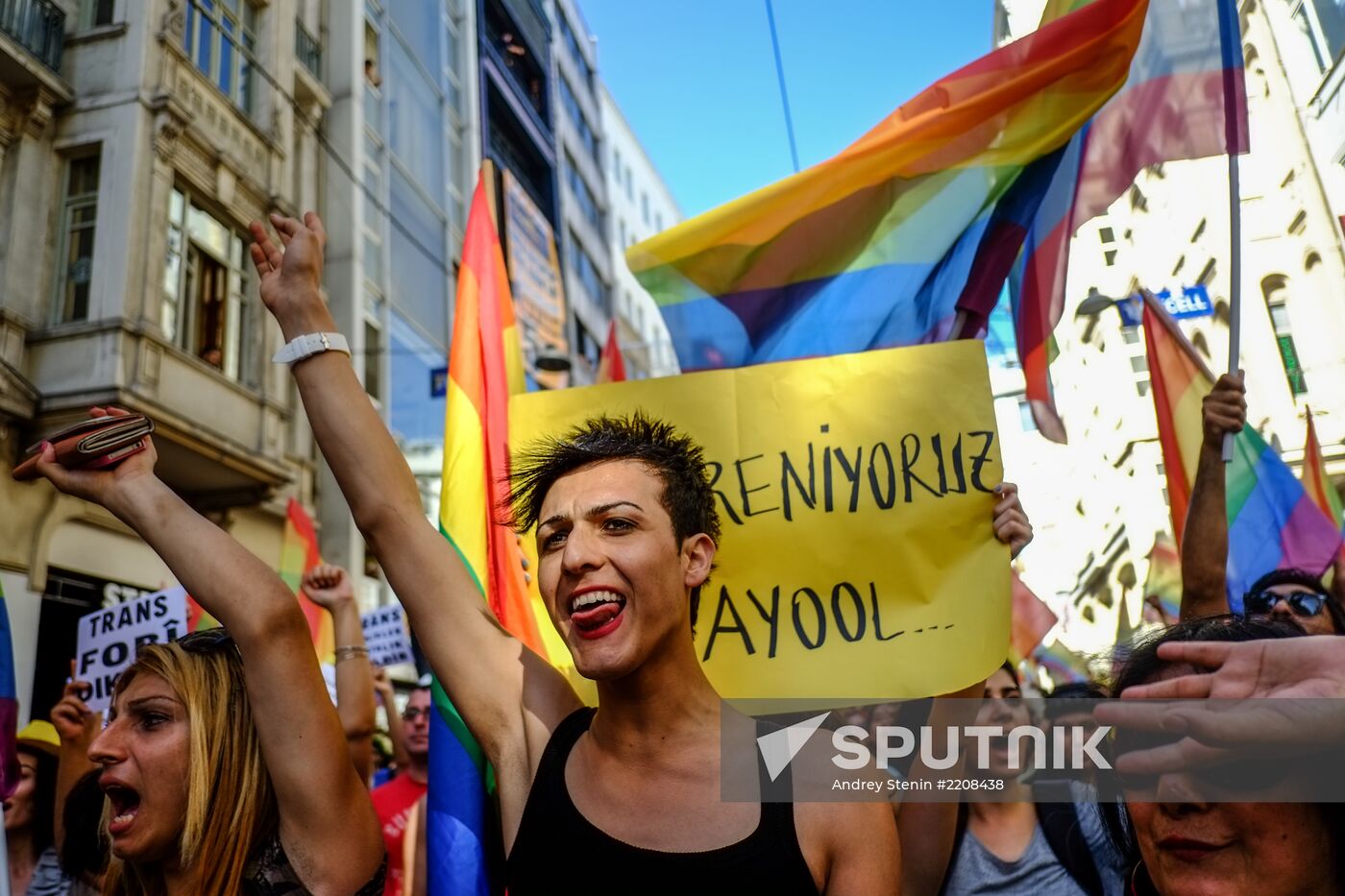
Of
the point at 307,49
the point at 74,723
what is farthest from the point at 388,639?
the point at 307,49

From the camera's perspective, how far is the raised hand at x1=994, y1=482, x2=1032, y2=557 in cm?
238

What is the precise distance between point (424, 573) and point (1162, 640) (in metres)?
1.31

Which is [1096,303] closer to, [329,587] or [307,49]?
[329,587]

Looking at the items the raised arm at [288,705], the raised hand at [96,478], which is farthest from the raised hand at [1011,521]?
the raised hand at [96,478]

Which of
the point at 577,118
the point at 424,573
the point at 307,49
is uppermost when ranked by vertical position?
the point at 577,118

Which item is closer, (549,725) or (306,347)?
(549,725)

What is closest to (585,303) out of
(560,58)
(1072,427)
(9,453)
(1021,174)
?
(560,58)

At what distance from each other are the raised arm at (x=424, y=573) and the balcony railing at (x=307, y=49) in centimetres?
1396

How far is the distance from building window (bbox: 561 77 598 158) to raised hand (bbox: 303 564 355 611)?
31.2m

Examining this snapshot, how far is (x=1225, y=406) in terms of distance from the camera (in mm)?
2762

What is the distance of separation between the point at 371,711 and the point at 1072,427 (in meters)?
28.6

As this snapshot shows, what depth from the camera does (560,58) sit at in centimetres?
3322

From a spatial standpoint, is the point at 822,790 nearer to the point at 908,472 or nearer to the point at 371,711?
the point at 908,472

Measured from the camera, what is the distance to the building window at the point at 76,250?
1007 cm
